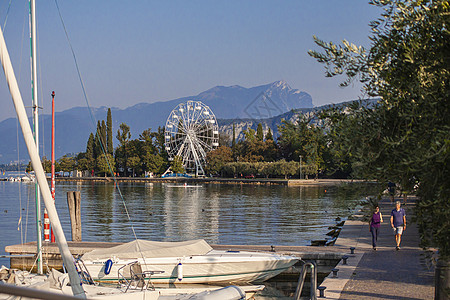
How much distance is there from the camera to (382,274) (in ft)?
49.6

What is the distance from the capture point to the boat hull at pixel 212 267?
17.0m

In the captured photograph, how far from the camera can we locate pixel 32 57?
17484 mm

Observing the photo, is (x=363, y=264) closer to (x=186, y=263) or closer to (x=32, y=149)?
(x=186, y=263)

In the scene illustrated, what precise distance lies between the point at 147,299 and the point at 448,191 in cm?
962

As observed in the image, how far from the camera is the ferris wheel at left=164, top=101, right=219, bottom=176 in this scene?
4764 inches

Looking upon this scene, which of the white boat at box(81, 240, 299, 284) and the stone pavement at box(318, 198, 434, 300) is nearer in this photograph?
the stone pavement at box(318, 198, 434, 300)

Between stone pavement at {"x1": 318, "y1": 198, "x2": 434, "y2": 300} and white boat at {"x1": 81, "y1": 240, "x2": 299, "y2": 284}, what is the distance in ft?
9.01

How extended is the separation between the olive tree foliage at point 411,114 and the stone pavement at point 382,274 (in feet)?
9.22

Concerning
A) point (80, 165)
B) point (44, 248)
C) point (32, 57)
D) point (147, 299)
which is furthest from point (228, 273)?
point (80, 165)

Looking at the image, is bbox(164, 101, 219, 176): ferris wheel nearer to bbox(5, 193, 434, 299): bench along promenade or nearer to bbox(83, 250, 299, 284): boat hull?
bbox(5, 193, 434, 299): bench along promenade

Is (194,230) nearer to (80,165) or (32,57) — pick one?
(32,57)

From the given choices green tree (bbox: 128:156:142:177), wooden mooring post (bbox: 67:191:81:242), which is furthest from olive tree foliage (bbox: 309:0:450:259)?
green tree (bbox: 128:156:142:177)

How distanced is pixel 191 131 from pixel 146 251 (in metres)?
112

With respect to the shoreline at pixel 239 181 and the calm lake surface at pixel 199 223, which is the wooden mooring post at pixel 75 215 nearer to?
the calm lake surface at pixel 199 223
